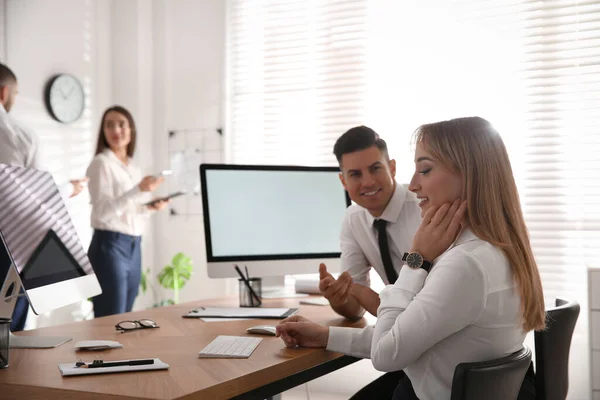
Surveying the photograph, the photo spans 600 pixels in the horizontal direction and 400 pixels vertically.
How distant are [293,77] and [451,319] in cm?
341

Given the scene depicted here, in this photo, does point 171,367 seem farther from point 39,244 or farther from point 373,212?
point 373,212

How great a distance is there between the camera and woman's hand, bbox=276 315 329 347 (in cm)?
169

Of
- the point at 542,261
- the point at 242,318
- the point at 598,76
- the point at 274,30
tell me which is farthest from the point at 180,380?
the point at 274,30

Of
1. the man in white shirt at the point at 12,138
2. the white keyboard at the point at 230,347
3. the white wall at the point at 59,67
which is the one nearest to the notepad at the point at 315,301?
the white keyboard at the point at 230,347

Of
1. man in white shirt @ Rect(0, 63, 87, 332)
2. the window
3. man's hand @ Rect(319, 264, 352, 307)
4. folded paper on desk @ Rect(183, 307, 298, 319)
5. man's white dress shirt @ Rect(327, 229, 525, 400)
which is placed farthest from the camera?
the window

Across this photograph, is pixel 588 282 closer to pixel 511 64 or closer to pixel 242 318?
pixel 511 64

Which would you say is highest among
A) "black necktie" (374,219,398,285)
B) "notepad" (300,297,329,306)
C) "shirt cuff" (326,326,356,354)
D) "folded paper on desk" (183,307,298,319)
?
"black necktie" (374,219,398,285)

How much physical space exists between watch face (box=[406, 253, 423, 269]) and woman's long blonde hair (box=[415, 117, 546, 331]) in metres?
0.13

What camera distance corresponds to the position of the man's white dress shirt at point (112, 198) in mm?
3887

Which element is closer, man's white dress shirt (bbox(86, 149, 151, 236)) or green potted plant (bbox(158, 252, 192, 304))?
man's white dress shirt (bbox(86, 149, 151, 236))

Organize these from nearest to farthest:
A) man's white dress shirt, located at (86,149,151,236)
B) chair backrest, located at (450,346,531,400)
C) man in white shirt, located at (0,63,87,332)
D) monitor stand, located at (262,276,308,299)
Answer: chair backrest, located at (450,346,531,400), monitor stand, located at (262,276,308,299), man in white shirt, located at (0,63,87,332), man's white dress shirt, located at (86,149,151,236)

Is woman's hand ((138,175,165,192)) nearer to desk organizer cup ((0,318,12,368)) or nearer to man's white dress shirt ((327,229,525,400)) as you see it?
desk organizer cup ((0,318,12,368))

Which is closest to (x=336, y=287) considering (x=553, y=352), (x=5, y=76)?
(x=553, y=352)

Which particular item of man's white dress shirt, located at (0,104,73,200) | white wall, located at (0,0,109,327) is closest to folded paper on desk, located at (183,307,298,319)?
man's white dress shirt, located at (0,104,73,200)
